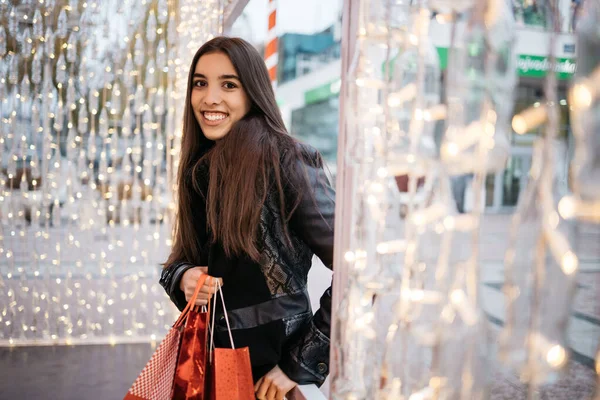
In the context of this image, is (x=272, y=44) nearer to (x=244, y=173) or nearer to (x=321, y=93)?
(x=321, y=93)

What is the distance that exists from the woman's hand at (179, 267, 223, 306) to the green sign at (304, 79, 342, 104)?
8.41m

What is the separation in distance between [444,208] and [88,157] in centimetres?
397

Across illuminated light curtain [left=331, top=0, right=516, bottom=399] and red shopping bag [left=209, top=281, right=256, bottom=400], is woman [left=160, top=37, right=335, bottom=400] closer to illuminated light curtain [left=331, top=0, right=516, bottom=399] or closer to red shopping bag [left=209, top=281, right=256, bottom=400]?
red shopping bag [left=209, top=281, right=256, bottom=400]

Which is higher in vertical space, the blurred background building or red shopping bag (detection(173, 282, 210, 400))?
the blurred background building

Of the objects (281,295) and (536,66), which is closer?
(536,66)

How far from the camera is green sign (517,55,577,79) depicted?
0.47 m

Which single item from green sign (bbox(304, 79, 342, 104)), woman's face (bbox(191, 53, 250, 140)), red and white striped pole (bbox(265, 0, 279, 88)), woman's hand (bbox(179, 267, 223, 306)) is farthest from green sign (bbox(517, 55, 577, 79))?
green sign (bbox(304, 79, 342, 104))

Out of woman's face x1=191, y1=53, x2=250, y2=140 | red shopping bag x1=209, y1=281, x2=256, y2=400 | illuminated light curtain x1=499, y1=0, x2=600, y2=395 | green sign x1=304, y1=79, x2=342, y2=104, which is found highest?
green sign x1=304, y1=79, x2=342, y2=104

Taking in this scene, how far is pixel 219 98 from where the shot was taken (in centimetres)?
149

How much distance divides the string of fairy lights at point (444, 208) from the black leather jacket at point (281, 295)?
0.41 metres

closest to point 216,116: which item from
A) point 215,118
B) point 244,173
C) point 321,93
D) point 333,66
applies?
point 215,118

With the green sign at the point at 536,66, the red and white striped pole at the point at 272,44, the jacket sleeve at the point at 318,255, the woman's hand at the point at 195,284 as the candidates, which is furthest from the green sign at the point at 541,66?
the red and white striped pole at the point at 272,44

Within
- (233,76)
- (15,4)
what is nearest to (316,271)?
(15,4)

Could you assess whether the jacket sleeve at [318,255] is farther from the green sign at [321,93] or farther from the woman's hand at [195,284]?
the green sign at [321,93]
